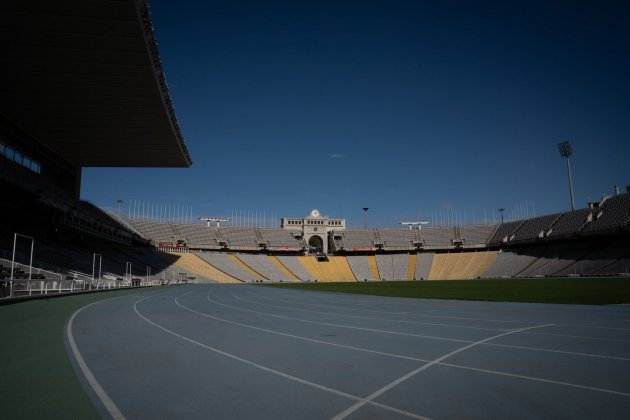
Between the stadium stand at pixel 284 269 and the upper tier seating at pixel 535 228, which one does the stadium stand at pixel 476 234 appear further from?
the stadium stand at pixel 284 269

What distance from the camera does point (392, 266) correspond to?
73562mm

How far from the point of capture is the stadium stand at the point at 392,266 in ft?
232

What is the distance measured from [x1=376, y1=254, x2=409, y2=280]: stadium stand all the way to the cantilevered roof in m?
46.3

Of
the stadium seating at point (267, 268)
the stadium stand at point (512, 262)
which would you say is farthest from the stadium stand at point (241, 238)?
the stadium stand at point (512, 262)

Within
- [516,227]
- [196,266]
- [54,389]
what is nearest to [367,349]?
[54,389]

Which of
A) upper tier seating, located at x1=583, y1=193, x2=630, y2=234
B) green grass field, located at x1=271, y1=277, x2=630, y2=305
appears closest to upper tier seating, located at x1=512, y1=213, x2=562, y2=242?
upper tier seating, located at x1=583, y1=193, x2=630, y2=234

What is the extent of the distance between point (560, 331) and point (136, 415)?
8.04 m

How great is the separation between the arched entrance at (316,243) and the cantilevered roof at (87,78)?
51010 mm

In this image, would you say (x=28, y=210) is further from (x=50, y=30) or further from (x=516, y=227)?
(x=516, y=227)

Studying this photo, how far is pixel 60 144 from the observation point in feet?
118

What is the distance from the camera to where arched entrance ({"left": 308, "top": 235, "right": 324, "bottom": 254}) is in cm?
8489

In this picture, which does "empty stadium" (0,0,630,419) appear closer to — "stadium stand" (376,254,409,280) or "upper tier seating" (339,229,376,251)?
"stadium stand" (376,254,409,280)

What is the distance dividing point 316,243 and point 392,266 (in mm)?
20394

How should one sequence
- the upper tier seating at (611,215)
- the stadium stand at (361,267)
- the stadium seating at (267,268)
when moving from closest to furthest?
the upper tier seating at (611,215)
the stadium seating at (267,268)
the stadium stand at (361,267)
